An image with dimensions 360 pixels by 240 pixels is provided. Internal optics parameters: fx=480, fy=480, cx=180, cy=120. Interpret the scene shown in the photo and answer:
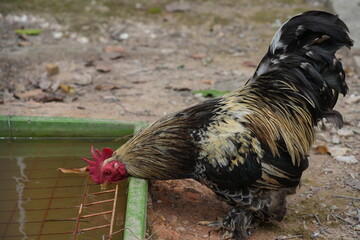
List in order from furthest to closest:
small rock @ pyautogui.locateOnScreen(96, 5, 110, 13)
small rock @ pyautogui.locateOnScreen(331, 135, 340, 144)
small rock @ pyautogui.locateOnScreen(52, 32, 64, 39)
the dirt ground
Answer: small rock @ pyautogui.locateOnScreen(96, 5, 110, 13)
small rock @ pyautogui.locateOnScreen(52, 32, 64, 39)
small rock @ pyautogui.locateOnScreen(331, 135, 340, 144)
the dirt ground

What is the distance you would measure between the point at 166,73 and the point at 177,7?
3.39 metres

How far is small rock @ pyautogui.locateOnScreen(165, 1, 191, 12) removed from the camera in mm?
10250

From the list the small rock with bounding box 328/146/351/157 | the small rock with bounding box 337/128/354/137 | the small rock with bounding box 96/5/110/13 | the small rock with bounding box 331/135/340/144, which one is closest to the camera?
the small rock with bounding box 328/146/351/157

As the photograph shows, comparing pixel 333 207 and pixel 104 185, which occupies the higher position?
pixel 104 185

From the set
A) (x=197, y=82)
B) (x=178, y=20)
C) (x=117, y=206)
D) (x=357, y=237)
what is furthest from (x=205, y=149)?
(x=178, y=20)

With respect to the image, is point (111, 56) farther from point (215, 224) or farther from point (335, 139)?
point (215, 224)

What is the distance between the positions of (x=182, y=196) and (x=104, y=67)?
3727 millimetres

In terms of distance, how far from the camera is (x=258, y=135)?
356 centimetres

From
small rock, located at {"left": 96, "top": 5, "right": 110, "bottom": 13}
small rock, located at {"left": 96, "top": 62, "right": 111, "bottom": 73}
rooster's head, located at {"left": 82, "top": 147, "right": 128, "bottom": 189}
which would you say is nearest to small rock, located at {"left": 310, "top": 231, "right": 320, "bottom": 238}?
rooster's head, located at {"left": 82, "top": 147, "right": 128, "bottom": 189}

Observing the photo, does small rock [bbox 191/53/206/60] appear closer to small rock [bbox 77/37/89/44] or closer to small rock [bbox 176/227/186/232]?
small rock [bbox 77/37/89/44]

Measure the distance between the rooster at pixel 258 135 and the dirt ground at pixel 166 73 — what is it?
40 centimetres

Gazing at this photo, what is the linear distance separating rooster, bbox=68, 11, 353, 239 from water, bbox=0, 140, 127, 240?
0.30m

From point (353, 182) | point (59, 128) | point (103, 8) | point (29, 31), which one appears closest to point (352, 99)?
point (353, 182)

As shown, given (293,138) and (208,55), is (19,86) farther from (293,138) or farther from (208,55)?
(293,138)
